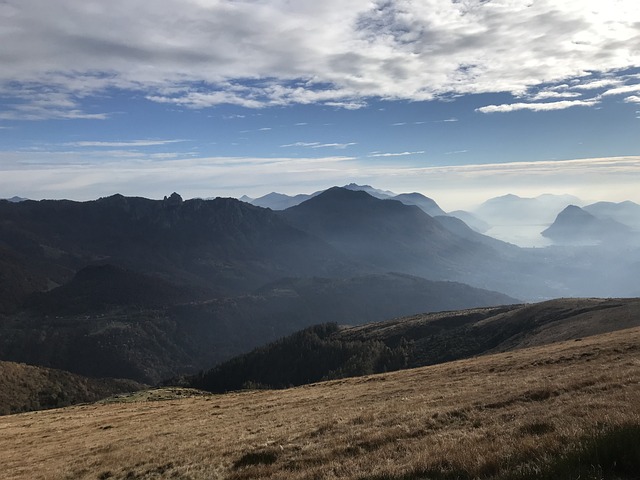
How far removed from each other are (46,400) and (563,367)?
162153mm

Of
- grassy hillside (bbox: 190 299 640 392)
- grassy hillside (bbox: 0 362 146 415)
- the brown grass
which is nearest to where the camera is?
the brown grass

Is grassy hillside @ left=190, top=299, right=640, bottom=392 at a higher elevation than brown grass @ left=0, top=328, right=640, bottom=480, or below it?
below

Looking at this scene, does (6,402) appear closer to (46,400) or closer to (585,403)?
(46,400)

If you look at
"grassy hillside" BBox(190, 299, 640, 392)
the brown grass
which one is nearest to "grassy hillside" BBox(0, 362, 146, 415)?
"grassy hillside" BBox(190, 299, 640, 392)

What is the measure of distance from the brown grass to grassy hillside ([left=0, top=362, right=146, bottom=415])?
124 meters

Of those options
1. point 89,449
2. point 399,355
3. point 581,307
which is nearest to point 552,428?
point 89,449

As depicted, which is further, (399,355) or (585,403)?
(399,355)

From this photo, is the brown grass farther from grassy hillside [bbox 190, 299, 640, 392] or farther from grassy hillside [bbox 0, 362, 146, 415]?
grassy hillside [bbox 0, 362, 146, 415]

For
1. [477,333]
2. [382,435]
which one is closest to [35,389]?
[477,333]

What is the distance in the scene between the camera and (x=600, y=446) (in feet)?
27.1

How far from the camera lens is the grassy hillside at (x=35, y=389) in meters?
132

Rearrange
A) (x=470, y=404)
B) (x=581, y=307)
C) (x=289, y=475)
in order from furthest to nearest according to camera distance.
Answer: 1. (x=581, y=307)
2. (x=470, y=404)
3. (x=289, y=475)

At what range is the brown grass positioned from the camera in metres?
11.2

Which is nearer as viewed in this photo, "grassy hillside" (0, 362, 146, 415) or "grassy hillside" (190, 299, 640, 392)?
"grassy hillside" (190, 299, 640, 392)
